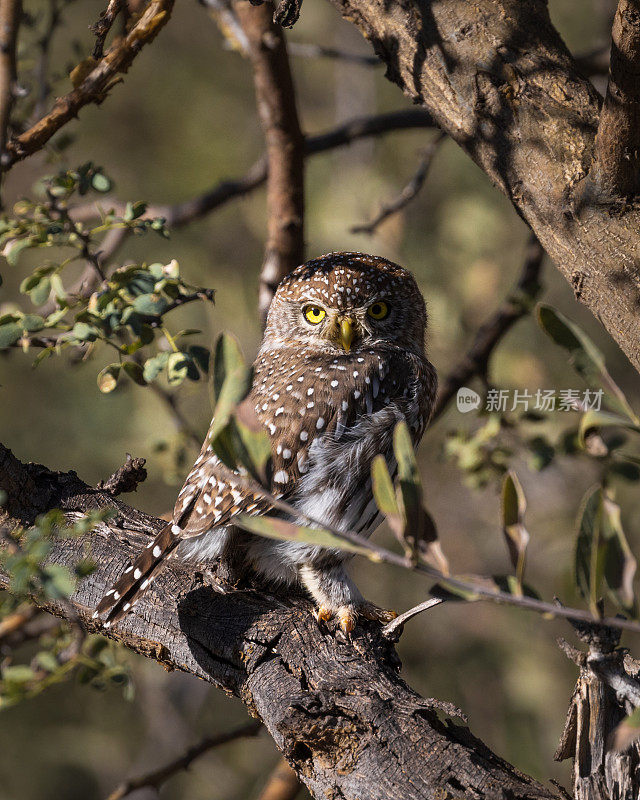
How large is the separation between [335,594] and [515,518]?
4.14 ft

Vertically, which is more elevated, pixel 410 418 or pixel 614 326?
pixel 614 326

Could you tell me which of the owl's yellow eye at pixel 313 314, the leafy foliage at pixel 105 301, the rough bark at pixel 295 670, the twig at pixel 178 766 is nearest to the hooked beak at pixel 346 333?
the owl's yellow eye at pixel 313 314

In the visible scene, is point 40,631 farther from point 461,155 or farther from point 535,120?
point 461,155

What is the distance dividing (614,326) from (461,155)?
5.39 m

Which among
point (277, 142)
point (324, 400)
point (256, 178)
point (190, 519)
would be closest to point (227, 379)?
point (190, 519)

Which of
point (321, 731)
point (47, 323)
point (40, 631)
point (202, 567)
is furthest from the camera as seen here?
point (40, 631)

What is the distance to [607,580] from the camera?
107cm

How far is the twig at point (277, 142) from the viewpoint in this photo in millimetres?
3113

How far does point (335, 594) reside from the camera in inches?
90.4

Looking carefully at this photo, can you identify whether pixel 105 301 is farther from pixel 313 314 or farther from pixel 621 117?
pixel 621 117

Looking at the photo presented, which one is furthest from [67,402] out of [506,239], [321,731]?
[321,731]

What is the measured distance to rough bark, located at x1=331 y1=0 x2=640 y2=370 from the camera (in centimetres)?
185

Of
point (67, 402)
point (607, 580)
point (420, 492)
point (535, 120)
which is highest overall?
point (535, 120)

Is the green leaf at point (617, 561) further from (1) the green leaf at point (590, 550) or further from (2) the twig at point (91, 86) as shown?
(2) the twig at point (91, 86)
